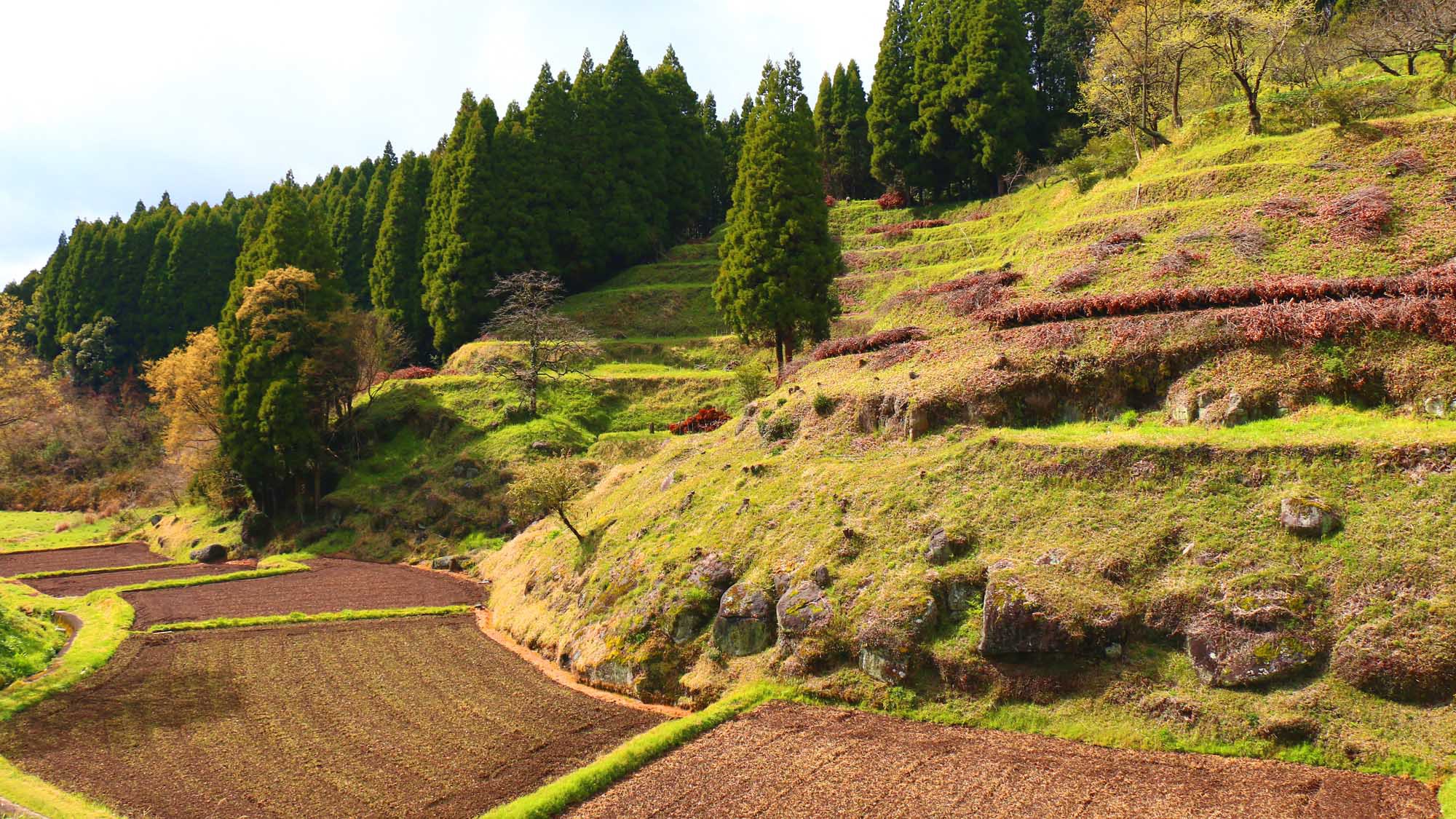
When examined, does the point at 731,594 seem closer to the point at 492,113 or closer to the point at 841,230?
the point at 841,230

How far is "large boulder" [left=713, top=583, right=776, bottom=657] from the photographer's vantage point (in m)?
17.5

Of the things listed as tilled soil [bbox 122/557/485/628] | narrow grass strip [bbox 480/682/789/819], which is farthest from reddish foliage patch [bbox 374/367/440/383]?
narrow grass strip [bbox 480/682/789/819]

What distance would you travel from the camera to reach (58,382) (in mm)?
59250

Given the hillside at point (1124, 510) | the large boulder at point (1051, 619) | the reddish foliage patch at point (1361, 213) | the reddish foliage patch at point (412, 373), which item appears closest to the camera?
the hillside at point (1124, 510)

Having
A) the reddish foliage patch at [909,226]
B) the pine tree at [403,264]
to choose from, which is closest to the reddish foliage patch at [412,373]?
the pine tree at [403,264]

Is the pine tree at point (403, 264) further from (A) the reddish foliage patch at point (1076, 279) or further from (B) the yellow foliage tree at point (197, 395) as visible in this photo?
(A) the reddish foliage patch at point (1076, 279)

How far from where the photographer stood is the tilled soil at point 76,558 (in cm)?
3708

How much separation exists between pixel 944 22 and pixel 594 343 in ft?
120

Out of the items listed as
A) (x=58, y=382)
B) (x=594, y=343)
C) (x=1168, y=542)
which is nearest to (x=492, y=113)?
(x=594, y=343)

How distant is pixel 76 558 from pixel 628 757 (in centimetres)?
4031

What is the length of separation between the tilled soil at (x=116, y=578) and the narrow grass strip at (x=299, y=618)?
31.3 ft

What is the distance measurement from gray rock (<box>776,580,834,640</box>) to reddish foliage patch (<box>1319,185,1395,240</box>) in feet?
62.4

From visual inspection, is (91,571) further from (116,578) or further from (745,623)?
(745,623)

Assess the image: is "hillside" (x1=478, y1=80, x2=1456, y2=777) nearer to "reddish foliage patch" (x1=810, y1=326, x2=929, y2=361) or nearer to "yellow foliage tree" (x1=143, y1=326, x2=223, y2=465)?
"reddish foliage patch" (x1=810, y1=326, x2=929, y2=361)
